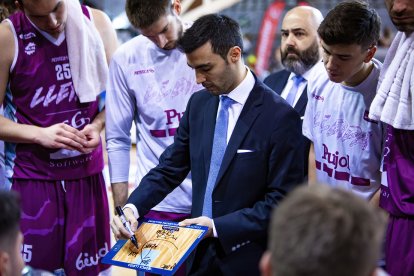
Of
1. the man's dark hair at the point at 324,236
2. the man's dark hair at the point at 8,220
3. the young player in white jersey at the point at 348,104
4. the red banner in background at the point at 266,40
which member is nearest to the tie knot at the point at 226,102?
the young player in white jersey at the point at 348,104

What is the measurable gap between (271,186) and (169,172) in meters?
0.47

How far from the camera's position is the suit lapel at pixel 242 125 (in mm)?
2483

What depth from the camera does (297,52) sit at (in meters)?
3.78

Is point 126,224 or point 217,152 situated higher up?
point 217,152

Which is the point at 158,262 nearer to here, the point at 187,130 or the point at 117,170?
the point at 187,130

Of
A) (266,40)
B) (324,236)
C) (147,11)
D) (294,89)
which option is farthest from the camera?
(266,40)

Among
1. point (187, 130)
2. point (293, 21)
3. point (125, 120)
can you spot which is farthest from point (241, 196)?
point (293, 21)

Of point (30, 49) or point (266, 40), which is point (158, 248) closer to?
point (30, 49)

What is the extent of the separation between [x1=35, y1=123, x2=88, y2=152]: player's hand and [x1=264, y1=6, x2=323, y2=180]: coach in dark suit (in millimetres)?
1159

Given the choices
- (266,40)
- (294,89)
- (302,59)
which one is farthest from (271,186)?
(266,40)

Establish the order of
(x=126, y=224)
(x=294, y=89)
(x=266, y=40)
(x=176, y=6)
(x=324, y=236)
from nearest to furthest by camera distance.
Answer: (x=324, y=236)
(x=126, y=224)
(x=176, y=6)
(x=294, y=89)
(x=266, y=40)

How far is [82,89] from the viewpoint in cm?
318

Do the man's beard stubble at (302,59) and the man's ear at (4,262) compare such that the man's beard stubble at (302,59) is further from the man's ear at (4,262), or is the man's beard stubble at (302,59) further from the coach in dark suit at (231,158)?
the man's ear at (4,262)

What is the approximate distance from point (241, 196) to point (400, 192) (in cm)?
59
